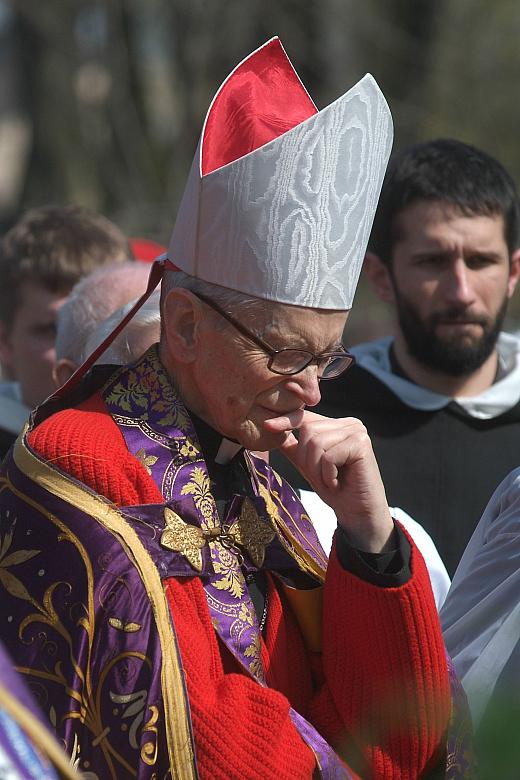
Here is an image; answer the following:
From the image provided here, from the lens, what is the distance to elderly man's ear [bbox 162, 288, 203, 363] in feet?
7.81

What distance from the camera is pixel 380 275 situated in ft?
14.5

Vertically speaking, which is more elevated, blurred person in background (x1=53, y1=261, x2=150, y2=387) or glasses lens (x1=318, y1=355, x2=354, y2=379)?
glasses lens (x1=318, y1=355, x2=354, y2=379)

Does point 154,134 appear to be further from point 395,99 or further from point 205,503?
point 205,503

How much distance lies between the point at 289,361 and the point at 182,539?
36cm

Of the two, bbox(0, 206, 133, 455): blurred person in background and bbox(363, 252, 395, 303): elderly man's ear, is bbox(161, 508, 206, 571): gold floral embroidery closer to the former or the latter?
bbox(0, 206, 133, 455): blurred person in background

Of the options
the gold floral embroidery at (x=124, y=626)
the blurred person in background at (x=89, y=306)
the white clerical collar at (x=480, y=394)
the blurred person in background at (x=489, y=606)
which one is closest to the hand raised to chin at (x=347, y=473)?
the blurred person in background at (x=489, y=606)

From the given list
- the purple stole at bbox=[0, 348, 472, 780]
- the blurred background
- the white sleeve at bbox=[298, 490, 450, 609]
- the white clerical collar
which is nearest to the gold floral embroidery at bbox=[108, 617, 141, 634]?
the purple stole at bbox=[0, 348, 472, 780]

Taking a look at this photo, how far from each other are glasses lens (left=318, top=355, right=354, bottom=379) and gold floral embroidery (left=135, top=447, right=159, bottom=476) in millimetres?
335

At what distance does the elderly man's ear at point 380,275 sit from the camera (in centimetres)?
438

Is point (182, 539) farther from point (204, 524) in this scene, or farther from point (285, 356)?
point (285, 356)

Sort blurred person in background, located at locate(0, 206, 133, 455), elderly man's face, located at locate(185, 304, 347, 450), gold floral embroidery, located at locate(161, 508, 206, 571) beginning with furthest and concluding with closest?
1. blurred person in background, located at locate(0, 206, 133, 455)
2. elderly man's face, located at locate(185, 304, 347, 450)
3. gold floral embroidery, located at locate(161, 508, 206, 571)

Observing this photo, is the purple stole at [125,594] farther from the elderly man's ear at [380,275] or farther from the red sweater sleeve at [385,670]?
the elderly man's ear at [380,275]

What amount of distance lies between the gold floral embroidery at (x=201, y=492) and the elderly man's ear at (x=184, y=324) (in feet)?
0.68

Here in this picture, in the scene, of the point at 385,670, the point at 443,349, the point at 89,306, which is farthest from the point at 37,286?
the point at 385,670
